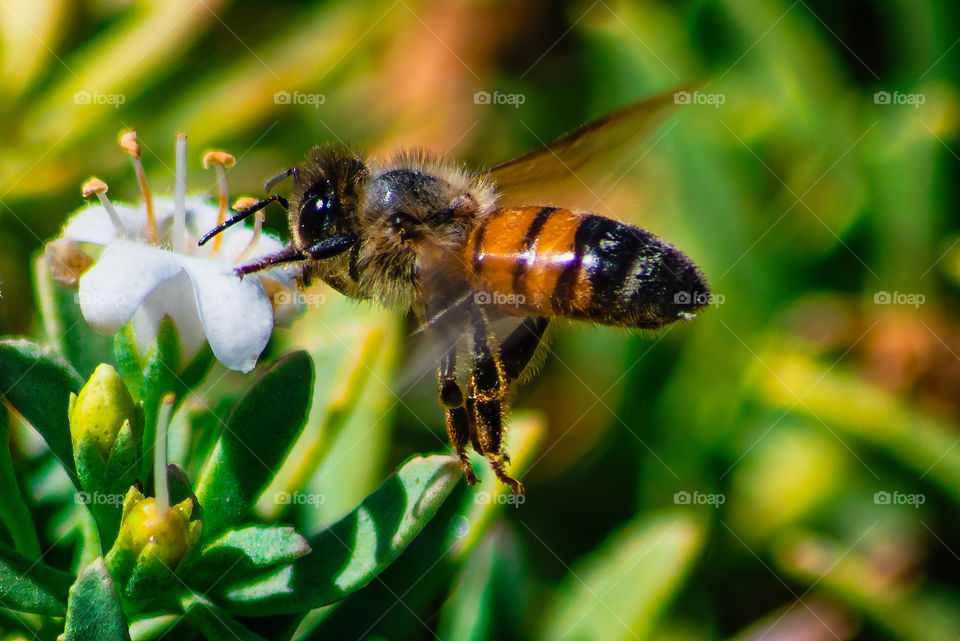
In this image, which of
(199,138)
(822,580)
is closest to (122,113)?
(199,138)

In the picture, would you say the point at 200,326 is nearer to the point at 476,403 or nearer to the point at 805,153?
the point at 476,403

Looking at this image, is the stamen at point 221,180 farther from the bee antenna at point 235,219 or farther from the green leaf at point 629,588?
the green leaf at point 629,588

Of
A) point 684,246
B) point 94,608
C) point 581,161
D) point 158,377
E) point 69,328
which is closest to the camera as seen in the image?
point 94,608

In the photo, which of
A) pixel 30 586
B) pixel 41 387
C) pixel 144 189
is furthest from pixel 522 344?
pixel 30 586

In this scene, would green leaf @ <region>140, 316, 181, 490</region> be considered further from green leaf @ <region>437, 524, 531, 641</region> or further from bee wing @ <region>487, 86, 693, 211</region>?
bee wing @ <region>487, 86, 693, 211</region>

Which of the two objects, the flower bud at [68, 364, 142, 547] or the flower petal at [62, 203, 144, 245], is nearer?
the flower bud at [68, 364, 142, 547]

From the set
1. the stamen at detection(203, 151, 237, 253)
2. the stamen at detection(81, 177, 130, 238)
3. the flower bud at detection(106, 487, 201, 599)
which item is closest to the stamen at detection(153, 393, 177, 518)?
the flower bud at detection(106, 487, 201, 599)

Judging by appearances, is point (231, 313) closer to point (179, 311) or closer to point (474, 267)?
point (179, 311)
